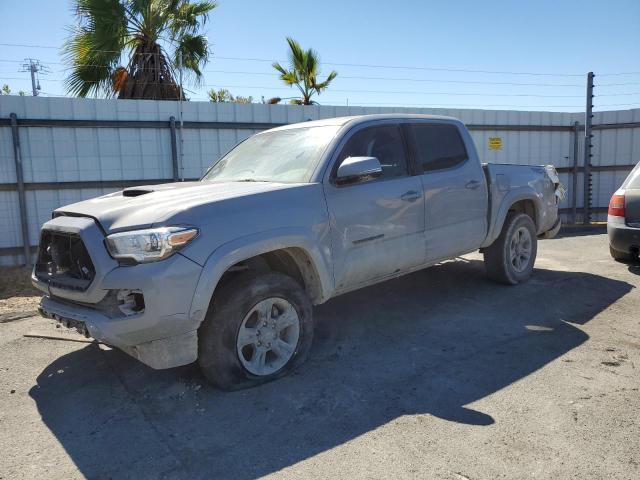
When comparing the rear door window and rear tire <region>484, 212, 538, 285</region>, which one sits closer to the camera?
the rear door window

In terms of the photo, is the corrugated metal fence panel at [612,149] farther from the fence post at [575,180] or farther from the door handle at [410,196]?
the door handle at [410,196]

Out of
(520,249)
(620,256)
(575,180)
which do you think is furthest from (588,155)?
(520,249)

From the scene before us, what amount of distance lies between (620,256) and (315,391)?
230 inches

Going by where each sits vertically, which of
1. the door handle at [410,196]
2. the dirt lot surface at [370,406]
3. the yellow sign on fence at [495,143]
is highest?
the yellow sign on fence at [495,143]

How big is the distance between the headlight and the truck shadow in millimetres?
1060

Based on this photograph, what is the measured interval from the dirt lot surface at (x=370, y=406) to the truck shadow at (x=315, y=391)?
0.01m

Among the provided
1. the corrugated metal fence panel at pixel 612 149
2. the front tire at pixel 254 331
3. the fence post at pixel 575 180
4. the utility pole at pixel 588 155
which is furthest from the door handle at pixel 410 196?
the corrugated metal fence panel at pixel 612 149

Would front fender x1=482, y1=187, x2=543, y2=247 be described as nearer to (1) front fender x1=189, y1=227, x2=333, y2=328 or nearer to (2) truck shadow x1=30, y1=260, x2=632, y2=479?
(2) truck shadow x1=30, y1=260, x2=632, y2=479

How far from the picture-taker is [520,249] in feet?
21.0

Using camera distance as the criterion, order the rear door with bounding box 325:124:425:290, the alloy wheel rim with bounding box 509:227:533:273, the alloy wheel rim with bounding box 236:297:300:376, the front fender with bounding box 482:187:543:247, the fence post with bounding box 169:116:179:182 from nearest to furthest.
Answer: the alloy wheel rim with bounding box 236:297:300:376 → the rear door with bounding box 325:124:425:290 → the front fender with bounding box 482:187:543:247 → the alloy wheel rim with bounding box 509:227:533:273 → the fence post with bounding box 169:116:179:182

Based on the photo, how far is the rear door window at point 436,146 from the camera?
5.03 metres

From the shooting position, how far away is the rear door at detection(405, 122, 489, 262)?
498 centimetres

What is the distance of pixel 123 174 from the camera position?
8.47 metres

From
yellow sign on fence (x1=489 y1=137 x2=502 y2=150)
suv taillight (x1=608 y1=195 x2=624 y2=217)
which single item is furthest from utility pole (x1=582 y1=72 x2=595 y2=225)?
suv taillight (x1=608 y1=195 x2=624 y2=217)
